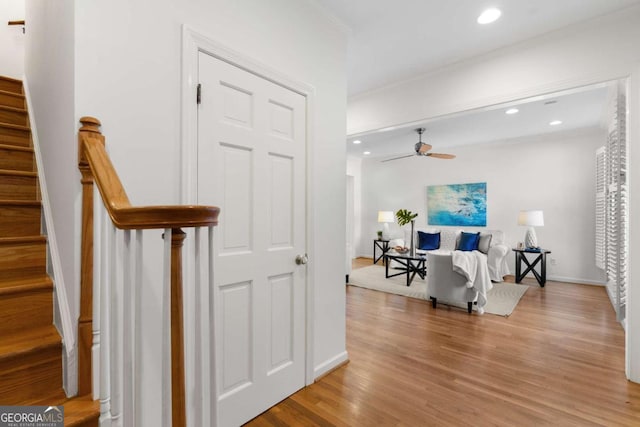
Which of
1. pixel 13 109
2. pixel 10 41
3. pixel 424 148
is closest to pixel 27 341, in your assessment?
pixel 13 109

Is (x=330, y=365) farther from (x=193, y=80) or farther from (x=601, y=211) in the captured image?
(x=601, y=211)

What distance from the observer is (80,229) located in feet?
3.85

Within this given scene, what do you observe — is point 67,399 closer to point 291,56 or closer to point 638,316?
point 291,56

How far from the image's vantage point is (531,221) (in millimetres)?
5152

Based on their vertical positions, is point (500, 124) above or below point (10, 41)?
below

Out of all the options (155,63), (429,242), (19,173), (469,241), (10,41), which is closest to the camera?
(155,63)

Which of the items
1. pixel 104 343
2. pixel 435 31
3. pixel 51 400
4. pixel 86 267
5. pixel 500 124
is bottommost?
pixel 51 400

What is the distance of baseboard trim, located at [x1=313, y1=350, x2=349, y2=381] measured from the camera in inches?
90.7

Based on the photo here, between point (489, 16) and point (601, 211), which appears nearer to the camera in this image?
point (489, 16)

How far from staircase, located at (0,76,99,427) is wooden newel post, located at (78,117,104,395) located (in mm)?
118

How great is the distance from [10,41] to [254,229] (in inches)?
137

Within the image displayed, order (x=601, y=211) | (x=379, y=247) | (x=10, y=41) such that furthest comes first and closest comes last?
(x=379, y=247)
(x=601, y=211)
(x=10, y=41)

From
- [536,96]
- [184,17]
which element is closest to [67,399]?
[184,17]

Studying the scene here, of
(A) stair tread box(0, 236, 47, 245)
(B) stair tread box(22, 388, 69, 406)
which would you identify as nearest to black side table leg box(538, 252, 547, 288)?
(B) stair tread box(22, 388, 69, 406)
